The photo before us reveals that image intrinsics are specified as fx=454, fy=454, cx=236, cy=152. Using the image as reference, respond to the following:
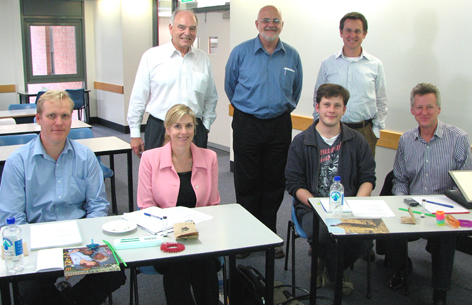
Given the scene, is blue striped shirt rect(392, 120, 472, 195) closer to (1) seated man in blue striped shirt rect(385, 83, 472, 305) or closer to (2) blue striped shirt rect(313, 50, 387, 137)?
(1) seated man in blue striped shirt rect(385, 83, 472, 305)

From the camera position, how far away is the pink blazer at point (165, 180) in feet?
8.53

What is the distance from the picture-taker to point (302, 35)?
501cm

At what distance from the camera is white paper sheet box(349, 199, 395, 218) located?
2.43 m

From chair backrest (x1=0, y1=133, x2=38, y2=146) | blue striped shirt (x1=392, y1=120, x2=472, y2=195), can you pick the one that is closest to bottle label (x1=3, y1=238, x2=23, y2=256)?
blue striped shirt (x1=392, y1=120, x2=472, y2=195)

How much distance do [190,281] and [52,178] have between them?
94 centimetres

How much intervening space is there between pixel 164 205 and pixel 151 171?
210 millimetres

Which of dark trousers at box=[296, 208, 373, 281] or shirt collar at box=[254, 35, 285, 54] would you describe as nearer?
dark trousers at box=[296, 208, 373, 281]

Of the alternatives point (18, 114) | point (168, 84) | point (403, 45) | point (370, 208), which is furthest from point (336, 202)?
point (18, 114)

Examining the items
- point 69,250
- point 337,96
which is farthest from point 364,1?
point 69,250

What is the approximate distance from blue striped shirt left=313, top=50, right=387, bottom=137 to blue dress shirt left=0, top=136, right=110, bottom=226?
172cm

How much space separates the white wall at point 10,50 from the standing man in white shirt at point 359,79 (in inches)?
297

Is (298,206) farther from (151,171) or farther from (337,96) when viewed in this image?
(151,171)

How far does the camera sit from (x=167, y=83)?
3.32m

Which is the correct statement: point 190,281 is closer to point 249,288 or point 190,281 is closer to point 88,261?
point 249,288
